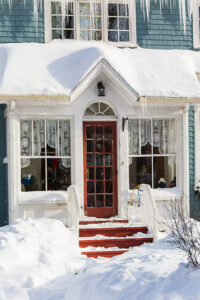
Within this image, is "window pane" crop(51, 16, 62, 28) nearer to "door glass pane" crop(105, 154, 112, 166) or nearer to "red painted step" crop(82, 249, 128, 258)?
"door glass pane" crop(105, 154, 112, 166)

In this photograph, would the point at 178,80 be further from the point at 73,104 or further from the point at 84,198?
the point at 84,198

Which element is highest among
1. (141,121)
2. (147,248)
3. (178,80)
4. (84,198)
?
(178,80)

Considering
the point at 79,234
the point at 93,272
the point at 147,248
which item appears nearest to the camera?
the point at 93,272

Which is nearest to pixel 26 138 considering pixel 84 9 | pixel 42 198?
pixel 42 198

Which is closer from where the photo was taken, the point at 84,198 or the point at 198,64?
the point at 84,198

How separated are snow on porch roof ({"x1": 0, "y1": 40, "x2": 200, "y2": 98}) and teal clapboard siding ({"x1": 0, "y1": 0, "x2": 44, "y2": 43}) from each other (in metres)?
0.42

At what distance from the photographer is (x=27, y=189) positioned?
1016 centimetres

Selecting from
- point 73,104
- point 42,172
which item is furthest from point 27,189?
point 73,104

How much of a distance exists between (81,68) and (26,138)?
200cm

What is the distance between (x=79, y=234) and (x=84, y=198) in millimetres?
1158

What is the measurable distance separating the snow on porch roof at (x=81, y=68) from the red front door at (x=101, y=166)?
120 cm

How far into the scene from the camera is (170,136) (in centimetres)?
1065

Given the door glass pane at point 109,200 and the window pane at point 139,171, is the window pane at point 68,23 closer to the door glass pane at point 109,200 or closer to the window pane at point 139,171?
the window pane at point 139,171

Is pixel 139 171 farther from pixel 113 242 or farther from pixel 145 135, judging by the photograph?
pixel 113 242
